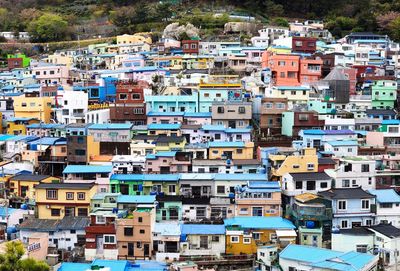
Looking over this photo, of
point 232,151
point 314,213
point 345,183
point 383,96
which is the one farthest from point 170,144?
point 383,96

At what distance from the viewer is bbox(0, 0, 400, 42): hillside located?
45406mm

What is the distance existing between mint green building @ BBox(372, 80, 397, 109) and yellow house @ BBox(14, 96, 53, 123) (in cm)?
1429

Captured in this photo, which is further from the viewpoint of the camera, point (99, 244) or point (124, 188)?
point (124, 188)

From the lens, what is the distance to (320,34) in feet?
143

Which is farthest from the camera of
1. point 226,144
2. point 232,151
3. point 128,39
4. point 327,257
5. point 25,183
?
point 128,39

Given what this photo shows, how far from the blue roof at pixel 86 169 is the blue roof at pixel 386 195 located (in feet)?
28.4

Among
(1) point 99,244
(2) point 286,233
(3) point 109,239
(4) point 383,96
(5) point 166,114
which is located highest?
(4) point 383,96

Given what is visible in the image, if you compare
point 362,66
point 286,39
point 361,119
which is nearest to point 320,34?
point 286,39

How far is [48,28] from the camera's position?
153ft

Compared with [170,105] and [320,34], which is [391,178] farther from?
[320,34]

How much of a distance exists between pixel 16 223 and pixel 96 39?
2677cm

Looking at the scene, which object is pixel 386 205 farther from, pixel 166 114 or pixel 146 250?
pixel 166 114

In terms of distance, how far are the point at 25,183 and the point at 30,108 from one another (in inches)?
274

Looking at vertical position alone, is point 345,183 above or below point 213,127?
below
